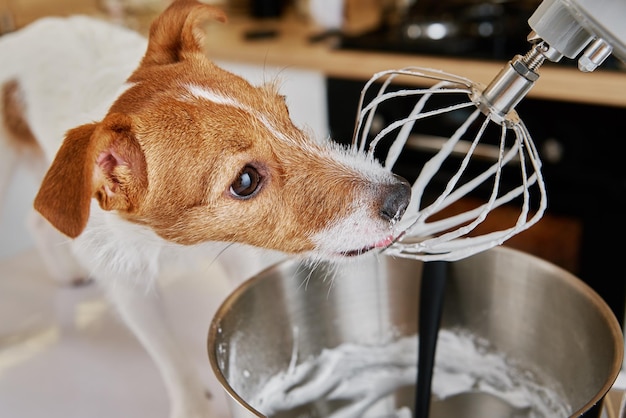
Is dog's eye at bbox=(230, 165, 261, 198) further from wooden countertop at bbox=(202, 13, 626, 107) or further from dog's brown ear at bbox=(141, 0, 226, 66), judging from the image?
wooden countertop at bbox=(202, 13, 626, 107)

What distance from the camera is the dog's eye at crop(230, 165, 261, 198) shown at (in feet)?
2.32

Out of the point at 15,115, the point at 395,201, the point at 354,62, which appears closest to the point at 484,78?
the point at 354,62

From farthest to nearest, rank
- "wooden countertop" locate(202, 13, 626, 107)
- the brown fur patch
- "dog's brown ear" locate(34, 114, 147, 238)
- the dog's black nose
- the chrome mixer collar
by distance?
1. "wooden countertop" locate(202, 13, 626, 107)
2. the brown fur patch
3. the dog's black nose
4. "dog's brown ear" locate(34, 114, 147, 238)
5. the chrome mixer collar

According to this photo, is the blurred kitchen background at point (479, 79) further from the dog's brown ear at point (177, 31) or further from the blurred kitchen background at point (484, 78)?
the dog's brown ear at point (177, 31)

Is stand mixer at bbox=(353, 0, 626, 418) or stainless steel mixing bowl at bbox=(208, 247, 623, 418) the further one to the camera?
stainless steel mixing bowl at bbox=(208, 247, 623, 418)

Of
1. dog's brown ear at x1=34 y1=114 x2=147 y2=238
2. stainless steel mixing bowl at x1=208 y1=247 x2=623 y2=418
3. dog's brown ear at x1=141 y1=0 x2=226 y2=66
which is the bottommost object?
stainless steel mixing bowl at x1=208 y1=247 x2=623 y2=418

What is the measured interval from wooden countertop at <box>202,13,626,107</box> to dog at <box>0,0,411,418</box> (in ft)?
1.86

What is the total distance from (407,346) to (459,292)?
92 mm

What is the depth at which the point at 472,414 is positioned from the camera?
709 millimetres

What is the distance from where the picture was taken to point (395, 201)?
705mm

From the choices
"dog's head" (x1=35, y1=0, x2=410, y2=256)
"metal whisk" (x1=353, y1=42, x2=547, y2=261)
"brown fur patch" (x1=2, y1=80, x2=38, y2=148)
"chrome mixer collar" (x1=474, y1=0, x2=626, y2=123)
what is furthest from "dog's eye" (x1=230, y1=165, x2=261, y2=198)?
"brown fur patch" (x1=2, y1=80, x2=38, y2=148)

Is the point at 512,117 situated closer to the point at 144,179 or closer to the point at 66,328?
the point at 144,179

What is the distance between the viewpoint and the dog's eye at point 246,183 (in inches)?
27.9

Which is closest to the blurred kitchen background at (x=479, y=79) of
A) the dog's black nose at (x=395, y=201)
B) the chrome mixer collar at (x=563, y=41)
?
the dog's black nose at (x=395, y=201)
